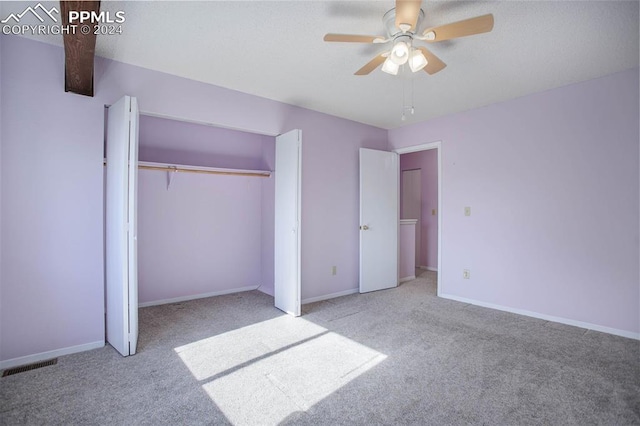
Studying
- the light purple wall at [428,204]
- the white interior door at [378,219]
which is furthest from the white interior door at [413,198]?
the white interior door at [378,219]

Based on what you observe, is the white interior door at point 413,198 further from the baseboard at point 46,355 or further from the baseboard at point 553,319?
the baseboard at point 46,355

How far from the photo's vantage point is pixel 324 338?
9.82 feet

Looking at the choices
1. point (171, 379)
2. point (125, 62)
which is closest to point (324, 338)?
point (171, 379)

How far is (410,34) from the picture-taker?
2152mm

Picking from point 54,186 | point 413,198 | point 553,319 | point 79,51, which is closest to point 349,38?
point 79,51

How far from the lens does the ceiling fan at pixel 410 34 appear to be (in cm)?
181

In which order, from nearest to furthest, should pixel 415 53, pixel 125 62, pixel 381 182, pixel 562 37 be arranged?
pixel 415 53, pixel 562 37, pixel 125 62, pixel 381 182

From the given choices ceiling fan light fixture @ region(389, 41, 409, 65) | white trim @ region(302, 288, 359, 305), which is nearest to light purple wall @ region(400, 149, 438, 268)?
white trim @ region(302, 288, 359, 305)

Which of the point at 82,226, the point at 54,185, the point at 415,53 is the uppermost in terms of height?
the point at 415,53

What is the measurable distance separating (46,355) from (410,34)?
3.64m

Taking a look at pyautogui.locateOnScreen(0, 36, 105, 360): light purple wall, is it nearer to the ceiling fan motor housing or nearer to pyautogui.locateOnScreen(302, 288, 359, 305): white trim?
pyautogui.locateOnScreen(302, 288, 359, 305): white trim

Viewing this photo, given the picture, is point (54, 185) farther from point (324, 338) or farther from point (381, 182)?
point (381, 182)

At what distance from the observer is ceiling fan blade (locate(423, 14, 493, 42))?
180 cm

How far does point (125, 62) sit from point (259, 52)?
4.12 feet
